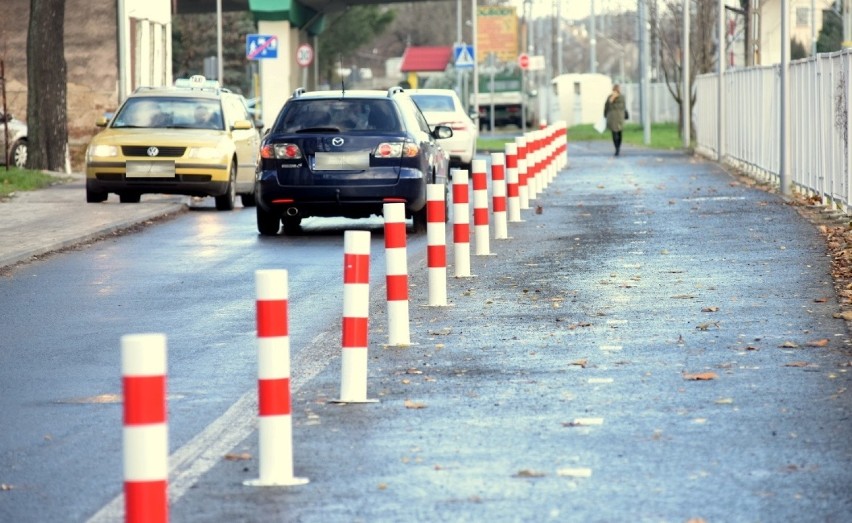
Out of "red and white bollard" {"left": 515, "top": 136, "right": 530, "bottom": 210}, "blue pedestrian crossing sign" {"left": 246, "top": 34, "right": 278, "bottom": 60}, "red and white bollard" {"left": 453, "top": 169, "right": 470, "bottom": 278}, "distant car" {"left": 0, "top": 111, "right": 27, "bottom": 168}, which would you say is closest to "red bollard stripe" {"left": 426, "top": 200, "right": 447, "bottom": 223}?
"red and white bollard" {"left": 453, "top": 169, "right": 470, "bottom": 278}

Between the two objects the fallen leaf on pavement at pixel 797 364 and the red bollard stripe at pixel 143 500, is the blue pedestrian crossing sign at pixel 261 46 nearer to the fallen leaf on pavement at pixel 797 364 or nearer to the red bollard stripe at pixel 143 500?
the fallen leaf on pavement at pixel 797 364

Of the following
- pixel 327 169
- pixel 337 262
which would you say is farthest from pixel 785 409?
pixel 327 169

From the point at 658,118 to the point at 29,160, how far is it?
62.0 m

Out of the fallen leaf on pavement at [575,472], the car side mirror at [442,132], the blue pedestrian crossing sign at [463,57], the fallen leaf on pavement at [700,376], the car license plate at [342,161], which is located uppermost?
the blue pedestrian crossing sign at [463,57]

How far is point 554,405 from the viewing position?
8.66m

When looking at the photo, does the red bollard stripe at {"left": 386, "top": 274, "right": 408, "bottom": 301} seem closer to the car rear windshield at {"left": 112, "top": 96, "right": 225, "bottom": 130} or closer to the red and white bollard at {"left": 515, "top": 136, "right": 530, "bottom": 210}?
the red and white bollard at {"left": 515, "top": 136, "right": 530, "bottom": 210}

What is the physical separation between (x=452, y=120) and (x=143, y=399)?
1205 inches

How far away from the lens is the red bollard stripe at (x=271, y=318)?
6934mm

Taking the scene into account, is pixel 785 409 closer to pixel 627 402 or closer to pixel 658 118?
pixel 627 402

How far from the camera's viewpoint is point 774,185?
28781 mm

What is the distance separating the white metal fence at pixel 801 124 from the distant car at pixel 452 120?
5125 mm

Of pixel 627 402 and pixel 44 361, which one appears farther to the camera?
pixel 44 361

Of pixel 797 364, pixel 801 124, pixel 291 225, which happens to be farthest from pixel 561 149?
pixel 797 364

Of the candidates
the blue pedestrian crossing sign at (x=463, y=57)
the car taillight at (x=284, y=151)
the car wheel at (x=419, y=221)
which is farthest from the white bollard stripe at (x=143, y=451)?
the blue pedestrian crossing sign at (x=463, y=57)
